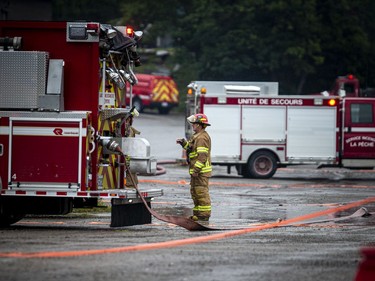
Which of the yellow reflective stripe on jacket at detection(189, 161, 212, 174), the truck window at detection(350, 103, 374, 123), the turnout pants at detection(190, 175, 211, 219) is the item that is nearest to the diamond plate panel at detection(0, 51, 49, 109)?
the yellow reflective stripe on jacket at detection(189, 161, 212, 174)

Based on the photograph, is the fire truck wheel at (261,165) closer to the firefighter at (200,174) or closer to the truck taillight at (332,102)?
the truck taillight at (332,102)

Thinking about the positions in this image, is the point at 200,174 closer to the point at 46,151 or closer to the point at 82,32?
the point at 46,151

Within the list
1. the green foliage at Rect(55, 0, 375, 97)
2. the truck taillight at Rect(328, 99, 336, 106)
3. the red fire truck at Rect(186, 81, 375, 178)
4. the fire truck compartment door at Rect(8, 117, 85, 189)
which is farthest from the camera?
the green foliage at Rect(55, 0, 375, 97)

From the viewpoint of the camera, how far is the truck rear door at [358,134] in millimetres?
26812

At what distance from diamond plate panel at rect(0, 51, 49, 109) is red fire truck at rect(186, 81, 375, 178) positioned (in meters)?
13.2

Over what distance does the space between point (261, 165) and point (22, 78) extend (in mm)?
13904

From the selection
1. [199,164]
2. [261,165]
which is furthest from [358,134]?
[199,164]

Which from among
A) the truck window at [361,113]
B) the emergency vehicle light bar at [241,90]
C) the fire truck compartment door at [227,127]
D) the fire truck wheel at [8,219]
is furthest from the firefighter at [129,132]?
the truck window at [361,113]

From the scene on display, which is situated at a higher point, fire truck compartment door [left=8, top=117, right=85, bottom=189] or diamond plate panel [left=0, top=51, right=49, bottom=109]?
diamond plate panel [left=0, top=51, right=49, bottom=109]

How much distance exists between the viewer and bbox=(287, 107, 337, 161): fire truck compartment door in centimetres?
2689

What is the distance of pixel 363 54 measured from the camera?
166 ft

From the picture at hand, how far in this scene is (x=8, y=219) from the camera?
47.3ft

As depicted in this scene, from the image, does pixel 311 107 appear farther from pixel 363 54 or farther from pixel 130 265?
pixel 363 54

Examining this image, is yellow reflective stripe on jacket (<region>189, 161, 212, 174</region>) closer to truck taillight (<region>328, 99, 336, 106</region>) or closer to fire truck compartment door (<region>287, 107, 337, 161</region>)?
fire truck compartment door (<region>287, 107, 337, 161</region>)
